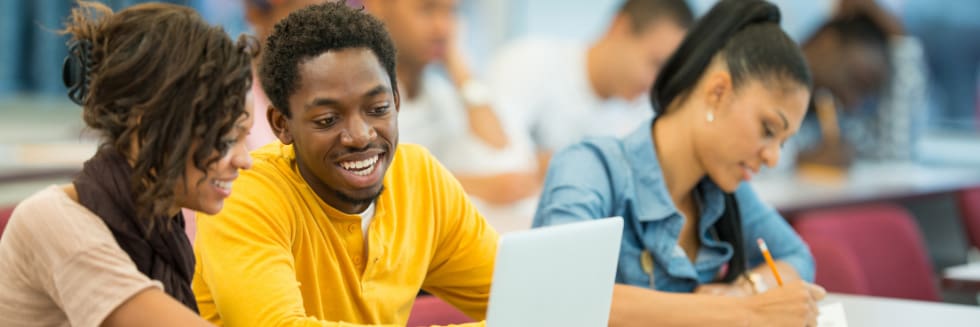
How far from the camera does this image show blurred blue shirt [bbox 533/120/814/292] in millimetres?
1854

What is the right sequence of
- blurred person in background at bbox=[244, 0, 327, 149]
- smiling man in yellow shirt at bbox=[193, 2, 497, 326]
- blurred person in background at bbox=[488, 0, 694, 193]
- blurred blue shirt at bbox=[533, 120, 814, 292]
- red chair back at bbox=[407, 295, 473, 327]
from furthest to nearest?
blurred person in background at bbox=[488, 0, 694, 193], blurred person in background at bbox=[244, 0, 327, 149], blurred blue shirt at bbox=[533, 120, 814, 292], red chair back at bbox=[407, 295, 473, 327], smiling man in yellow shirt at bbox=[193, 2, 497, 326]

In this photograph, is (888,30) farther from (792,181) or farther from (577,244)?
(577,244)

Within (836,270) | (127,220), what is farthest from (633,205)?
(127,220)

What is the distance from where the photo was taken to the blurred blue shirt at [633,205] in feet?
6.08

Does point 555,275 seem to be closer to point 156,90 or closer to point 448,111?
point 156,90

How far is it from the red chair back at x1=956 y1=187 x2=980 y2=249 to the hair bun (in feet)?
10.6

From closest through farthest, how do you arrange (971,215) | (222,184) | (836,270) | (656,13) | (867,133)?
(222,184) < (836,270) < (971,215) < (656,13) < (867,133)

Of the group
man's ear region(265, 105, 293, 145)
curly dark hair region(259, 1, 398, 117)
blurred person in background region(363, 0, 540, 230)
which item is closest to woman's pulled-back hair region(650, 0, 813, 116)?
curly dark hair region(259, 1, 398, 117)

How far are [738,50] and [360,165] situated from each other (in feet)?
2.70

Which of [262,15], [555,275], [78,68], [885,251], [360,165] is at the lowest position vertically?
[885,251]

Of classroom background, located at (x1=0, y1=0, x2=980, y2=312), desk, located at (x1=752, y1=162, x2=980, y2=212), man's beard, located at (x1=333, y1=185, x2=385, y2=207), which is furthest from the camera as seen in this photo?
desk, located at (x1=752, y1=162, x2=980, y2=212)

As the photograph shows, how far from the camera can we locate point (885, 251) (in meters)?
2.97

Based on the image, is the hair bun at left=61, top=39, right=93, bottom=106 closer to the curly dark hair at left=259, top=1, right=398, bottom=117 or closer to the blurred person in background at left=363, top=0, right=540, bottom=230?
the curly dark hair at left=259, top=1, right=398, bottom=117

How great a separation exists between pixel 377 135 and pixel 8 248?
478 millimetres
